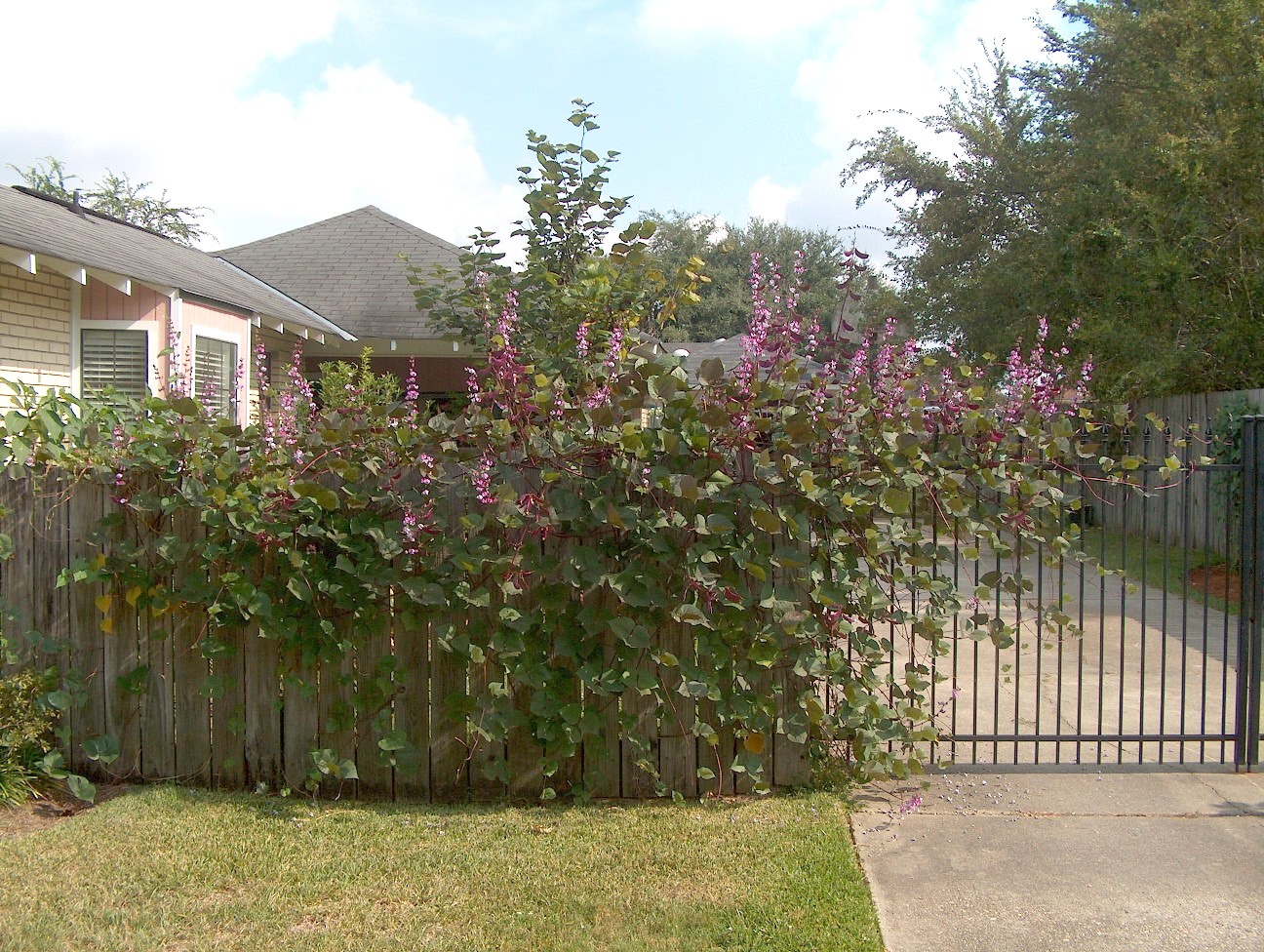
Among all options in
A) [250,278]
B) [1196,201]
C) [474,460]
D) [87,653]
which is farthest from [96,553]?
[1196,201]

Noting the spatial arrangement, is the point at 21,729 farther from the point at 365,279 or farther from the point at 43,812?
the point at 365,279

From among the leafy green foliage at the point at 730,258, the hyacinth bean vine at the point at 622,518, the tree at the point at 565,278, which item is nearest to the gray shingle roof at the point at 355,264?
the tree at the point at 565,278

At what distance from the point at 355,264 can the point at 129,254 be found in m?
5.30

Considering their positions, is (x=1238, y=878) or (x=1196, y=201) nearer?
(x=1238, y=878)

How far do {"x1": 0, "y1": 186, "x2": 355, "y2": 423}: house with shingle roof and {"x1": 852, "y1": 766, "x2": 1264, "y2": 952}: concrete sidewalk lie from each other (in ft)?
18.3

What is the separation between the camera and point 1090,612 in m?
9.37

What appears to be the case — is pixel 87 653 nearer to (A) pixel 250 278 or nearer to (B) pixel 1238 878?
(B) pixel 1238 878

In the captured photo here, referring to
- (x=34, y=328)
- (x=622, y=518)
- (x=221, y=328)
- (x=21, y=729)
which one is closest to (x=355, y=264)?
(x=221, y=328)

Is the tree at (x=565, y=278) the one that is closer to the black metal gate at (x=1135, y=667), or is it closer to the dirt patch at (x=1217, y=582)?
the black metal gate at (x=1135, y=667)

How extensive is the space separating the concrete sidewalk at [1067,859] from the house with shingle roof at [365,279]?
9221 mm

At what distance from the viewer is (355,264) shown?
607 inches

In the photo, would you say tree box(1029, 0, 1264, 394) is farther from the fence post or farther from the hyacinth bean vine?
the hyacinth bean vine

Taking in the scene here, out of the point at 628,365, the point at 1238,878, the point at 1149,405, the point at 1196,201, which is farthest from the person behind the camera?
the point at 1149,405

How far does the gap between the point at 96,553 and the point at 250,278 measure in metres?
10.7
